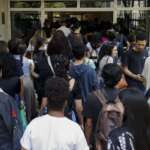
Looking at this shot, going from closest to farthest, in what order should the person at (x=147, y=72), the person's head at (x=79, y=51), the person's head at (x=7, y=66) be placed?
1. the person's head at (x=7, y=66)
2. the person's head at (x=79, y=51)
3. the person at (x=147, y=72)

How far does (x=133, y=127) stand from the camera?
Answer: 10.9 ft

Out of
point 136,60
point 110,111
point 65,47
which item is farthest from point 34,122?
point 136,60

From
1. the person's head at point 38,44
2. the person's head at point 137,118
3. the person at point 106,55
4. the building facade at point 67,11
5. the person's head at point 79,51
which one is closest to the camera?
the person's head at point 137,118

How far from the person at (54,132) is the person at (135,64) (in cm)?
388

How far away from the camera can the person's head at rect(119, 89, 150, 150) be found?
129 inches

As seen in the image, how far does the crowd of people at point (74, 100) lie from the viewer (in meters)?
3.34

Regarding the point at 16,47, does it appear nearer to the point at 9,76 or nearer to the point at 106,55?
the point at 9,76

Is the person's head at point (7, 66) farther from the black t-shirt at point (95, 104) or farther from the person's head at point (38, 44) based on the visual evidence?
the person's head at point (38, 44)

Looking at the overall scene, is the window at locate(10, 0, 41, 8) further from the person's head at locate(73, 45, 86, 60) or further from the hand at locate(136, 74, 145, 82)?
the person's head at locate(73, 45, 86, 60)

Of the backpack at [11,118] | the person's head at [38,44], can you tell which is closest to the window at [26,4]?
the person's head at [38,44]

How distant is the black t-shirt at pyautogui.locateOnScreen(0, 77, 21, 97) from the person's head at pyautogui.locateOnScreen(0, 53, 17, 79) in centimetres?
6

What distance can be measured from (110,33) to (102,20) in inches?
186

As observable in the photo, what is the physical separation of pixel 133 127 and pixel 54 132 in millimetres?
568

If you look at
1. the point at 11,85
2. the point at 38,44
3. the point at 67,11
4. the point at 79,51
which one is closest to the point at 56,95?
the point at 11,85
